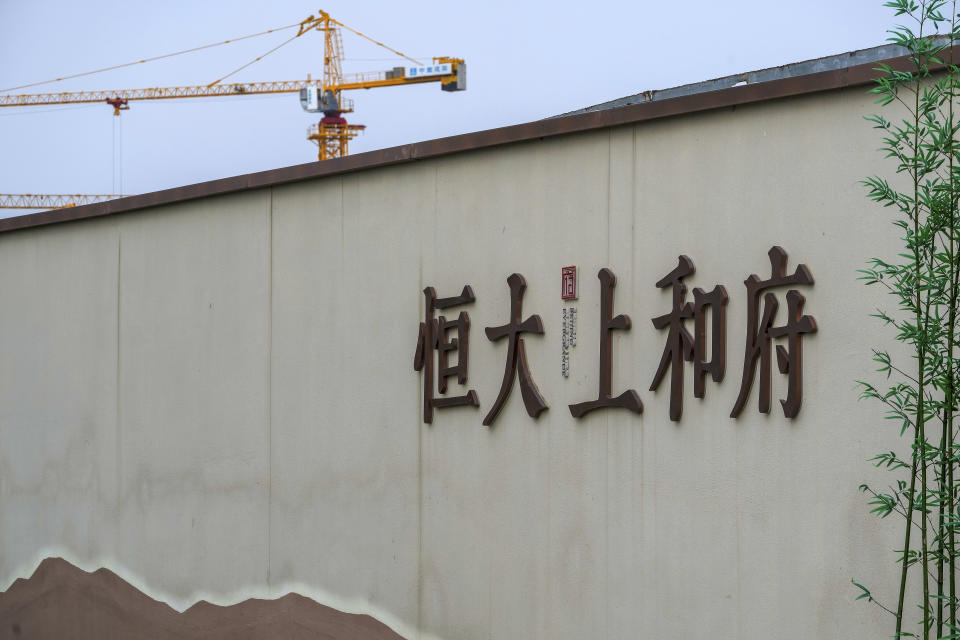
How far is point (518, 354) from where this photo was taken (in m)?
4.93

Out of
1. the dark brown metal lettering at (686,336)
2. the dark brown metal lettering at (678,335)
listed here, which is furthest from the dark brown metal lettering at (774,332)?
the dark brown metal lettering at (678,335)

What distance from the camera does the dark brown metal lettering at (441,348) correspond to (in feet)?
16.9

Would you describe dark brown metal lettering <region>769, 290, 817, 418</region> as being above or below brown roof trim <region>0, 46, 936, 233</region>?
below

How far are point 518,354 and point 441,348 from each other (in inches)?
18.4

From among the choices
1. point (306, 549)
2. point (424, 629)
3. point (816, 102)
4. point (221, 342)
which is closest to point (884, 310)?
point (816, 102)

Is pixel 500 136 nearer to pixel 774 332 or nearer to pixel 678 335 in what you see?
pixel 678 335

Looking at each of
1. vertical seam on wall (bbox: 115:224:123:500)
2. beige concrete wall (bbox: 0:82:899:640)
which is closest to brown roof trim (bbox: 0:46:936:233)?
beige concrete wall (bbox: 0:82:899:640)

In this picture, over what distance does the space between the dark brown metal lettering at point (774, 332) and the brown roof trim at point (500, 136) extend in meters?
0.56

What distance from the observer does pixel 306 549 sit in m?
5.97

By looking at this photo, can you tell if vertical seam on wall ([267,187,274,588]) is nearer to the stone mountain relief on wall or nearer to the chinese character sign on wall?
the stone mountain relief on wall

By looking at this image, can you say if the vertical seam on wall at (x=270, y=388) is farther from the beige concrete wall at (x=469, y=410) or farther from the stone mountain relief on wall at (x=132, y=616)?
the stone mountain relief on wall at (x=132, y=616)

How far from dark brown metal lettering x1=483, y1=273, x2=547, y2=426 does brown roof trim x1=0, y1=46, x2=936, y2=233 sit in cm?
63

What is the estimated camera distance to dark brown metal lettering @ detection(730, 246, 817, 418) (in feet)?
13.0

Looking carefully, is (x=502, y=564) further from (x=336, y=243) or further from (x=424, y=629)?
(x=336, y=243)
